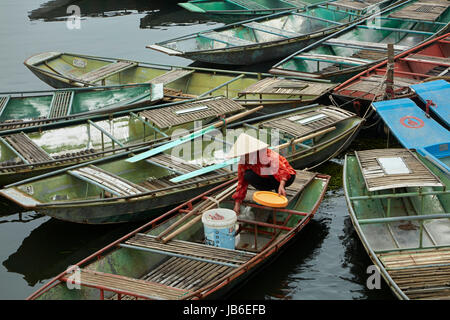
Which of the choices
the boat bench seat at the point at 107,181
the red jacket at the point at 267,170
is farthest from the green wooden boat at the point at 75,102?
the red jacket at the point at 267,170

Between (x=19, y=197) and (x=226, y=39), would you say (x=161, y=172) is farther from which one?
(x=226, y=39)

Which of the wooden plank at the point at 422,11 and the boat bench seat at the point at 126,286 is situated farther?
the wooden plank at the point at 422,11

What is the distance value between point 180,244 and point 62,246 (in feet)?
9.97

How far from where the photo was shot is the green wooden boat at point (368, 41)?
17.1 metres

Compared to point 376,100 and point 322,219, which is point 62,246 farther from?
point 376,100

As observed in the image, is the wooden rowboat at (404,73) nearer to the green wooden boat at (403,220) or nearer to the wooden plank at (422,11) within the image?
the wooden plank at (422,11)

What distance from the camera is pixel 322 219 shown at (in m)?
12.0

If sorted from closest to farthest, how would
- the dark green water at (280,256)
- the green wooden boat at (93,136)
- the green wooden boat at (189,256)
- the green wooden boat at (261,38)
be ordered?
the green wooden boat at (189,256)
the dark green water at (280,256)
the green wooden boat at (93,136)
the green wooden boat at (261,38)

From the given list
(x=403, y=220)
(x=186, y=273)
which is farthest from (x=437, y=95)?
(x=186, y=273)

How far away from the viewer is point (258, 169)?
10.4 m

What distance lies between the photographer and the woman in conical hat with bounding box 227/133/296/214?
10125 mm

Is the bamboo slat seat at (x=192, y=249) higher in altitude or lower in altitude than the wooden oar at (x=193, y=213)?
lower

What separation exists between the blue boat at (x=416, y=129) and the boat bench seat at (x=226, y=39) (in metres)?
7.38

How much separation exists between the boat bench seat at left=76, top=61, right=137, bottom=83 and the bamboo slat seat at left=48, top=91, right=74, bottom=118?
1.44 metres
